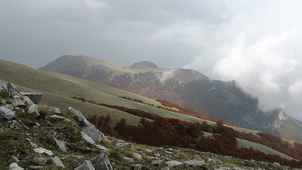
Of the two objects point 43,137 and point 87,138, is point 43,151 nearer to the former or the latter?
point 43,137

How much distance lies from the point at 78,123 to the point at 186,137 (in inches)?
638

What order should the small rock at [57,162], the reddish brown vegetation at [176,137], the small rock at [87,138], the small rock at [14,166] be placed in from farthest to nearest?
1. the reddish brown vegetation at [176,137]
2. the small rock at [87,138]
3. the small rock at [57,162]
4. the small rock at [14,166]

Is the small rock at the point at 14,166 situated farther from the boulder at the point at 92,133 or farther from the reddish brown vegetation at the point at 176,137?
the reddish brown vegetation at the point at 176,137

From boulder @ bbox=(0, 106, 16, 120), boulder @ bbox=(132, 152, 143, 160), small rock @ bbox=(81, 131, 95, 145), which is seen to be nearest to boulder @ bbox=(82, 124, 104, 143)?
small rock @ bbox=(81, 131, 95, 145)

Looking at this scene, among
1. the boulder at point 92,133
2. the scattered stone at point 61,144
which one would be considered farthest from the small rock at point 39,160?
the boulder at point 92,133

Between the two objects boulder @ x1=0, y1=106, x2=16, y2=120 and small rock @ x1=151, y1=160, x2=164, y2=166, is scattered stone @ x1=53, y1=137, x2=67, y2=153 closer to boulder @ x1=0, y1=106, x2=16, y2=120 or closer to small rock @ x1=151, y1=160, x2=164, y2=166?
boulder @ x1=0, y1=106, x2=16, y2=120

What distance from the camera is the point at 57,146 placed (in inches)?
737

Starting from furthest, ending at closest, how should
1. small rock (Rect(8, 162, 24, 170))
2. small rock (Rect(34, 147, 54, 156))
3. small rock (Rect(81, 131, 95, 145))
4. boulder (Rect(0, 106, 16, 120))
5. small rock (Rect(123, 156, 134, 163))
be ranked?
small rock (Rect(81, 131, 95, 145)) < boulder (Rect(0, 106, 16, 120)) < small rock (Rect(123, 156, 134, 163)) < small rock (Rect(34, 147, 54, 156)) < small rock (Rect(8, 162, 24, 170))

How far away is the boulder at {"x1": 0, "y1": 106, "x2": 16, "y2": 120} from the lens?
66.2ft

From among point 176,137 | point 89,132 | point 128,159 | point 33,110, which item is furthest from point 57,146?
point 176,137

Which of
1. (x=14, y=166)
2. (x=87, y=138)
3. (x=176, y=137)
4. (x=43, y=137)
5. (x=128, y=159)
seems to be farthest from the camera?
(x=176, y=137)

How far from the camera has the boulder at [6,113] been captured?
2018 cm

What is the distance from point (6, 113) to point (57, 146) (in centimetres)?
384

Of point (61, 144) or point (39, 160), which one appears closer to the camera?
point (39, 160)
